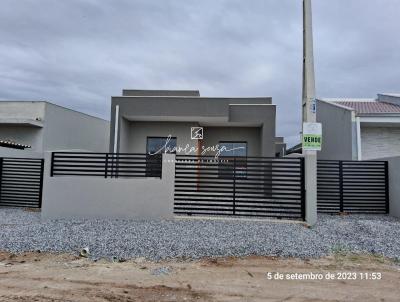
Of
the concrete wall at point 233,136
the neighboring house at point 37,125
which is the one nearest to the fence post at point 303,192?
the concrete wall at point 233,136

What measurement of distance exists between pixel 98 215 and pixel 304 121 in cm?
588

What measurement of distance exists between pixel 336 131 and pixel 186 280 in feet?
37.5

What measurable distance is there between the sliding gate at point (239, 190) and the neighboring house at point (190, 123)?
229 inches

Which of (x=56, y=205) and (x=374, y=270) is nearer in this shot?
(x=374, y=270)

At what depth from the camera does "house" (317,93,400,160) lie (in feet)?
42.1

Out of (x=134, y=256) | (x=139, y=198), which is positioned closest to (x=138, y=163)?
(x=139, y=198)

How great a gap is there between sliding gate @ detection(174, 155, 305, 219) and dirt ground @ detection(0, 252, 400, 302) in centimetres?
299

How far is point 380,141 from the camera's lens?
1360 centimetres

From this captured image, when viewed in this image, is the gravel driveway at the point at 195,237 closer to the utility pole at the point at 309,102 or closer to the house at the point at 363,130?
the utility pole at the point at 309,102

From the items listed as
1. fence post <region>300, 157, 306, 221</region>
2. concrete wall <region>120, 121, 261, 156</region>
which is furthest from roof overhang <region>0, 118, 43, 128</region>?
fence post <region>300, 157, 306, 221</region>

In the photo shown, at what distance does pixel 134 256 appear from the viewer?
6184 millimetres

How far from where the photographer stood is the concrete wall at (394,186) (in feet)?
33.8

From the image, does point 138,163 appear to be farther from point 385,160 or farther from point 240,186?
point 385,160

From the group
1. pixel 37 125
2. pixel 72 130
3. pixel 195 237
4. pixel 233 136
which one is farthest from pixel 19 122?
pixel 195 237
